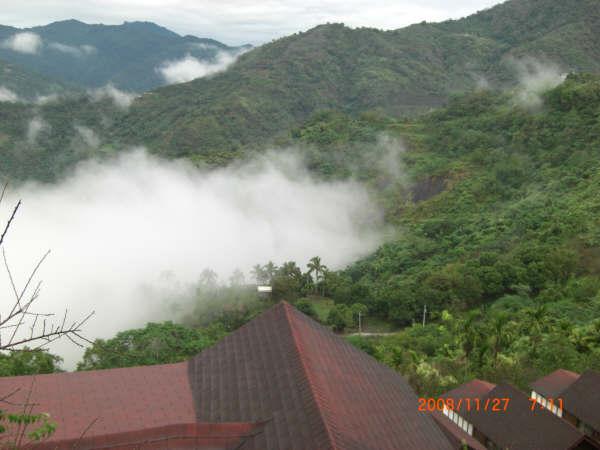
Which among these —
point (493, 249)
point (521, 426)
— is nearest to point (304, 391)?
point (521, 426)

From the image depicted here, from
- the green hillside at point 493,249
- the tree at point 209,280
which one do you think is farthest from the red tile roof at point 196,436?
the tree at point 209,280

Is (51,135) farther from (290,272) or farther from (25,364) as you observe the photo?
(25,364)

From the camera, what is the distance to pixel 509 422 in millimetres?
17344

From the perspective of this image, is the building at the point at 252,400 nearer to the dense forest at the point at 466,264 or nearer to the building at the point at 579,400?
the dense forest at the point at 466,264

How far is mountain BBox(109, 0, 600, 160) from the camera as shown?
373ft

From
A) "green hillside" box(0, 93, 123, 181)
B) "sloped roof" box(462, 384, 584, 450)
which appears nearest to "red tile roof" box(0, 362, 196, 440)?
"sloped roof" box(462, 384, 584, 450)

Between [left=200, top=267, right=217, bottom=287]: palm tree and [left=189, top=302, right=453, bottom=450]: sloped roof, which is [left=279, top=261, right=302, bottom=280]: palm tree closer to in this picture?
[left=200, top=267, right=217, bottom=287]: palm tree

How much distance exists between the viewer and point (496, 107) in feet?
249

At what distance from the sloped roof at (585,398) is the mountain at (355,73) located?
276 feet

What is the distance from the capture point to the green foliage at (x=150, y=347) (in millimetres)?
22633

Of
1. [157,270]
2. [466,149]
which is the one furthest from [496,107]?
[157,270]

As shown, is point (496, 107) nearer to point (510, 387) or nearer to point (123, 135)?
point (510, 387)

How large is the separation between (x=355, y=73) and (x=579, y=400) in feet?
435
